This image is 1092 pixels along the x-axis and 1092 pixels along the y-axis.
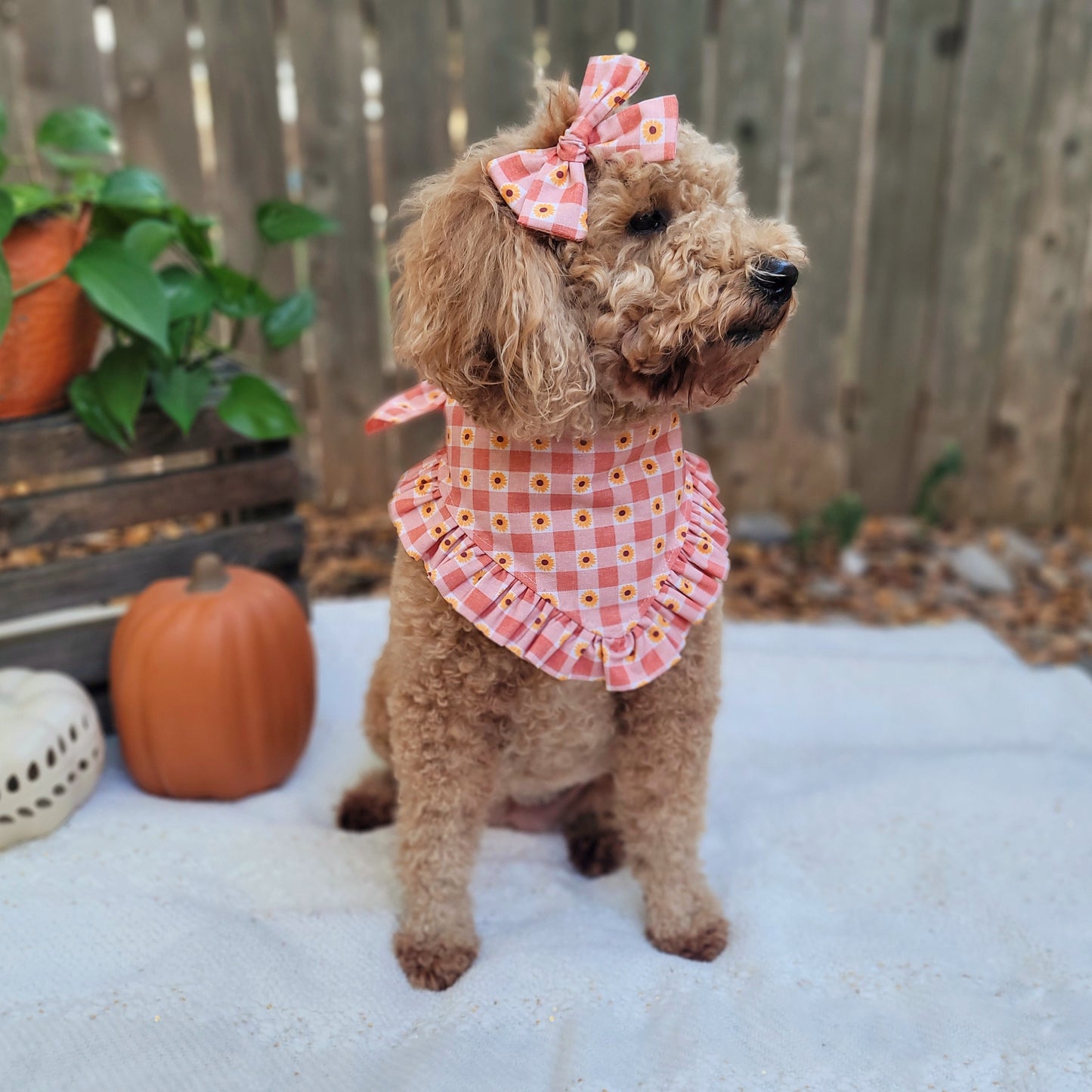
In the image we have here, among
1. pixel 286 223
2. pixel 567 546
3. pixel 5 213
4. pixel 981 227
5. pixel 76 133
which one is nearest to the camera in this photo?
A: pixel 567 546

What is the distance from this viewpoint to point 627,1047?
1.41 m

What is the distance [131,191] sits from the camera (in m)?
1.89

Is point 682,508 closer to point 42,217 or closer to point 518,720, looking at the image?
point 518,720

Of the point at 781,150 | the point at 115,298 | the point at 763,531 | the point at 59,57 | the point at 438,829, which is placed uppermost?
the point at 59,57

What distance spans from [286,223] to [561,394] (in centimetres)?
114

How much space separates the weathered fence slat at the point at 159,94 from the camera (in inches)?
113

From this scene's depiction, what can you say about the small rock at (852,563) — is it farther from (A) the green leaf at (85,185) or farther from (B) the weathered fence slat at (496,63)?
(A) the green leaf at (85,185)

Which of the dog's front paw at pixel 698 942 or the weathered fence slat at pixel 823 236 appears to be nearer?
the dog's front paw at pixel 698 942

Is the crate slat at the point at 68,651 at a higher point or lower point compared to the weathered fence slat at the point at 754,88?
lower

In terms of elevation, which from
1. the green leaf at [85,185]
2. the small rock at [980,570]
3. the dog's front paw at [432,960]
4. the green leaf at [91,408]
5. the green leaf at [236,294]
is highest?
the green leaf at [85,185]

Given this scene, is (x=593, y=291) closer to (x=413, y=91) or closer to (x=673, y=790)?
(x=673, y=790)

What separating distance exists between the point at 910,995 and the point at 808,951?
0.54ft

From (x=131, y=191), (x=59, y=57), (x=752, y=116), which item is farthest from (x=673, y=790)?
(x=59, y=57)

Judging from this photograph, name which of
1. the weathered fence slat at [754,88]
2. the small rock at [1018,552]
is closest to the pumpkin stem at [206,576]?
the weathered fence slat at [754,88]
